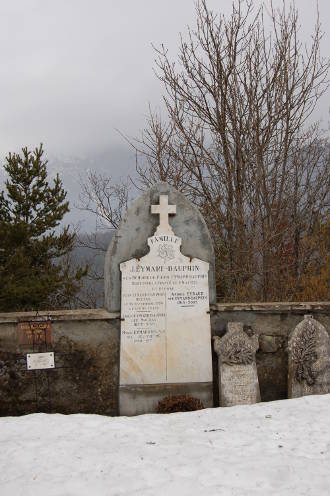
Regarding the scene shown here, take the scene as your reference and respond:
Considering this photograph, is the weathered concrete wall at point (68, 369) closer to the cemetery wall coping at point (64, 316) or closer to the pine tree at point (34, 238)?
the cemetery wall coping at point (64, 316)

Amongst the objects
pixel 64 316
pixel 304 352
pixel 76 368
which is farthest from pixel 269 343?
pixel 64 316

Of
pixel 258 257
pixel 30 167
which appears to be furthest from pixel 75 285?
pixel 258 257

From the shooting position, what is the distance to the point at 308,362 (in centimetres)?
438

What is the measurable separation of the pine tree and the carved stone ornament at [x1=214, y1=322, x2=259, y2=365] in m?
10.1

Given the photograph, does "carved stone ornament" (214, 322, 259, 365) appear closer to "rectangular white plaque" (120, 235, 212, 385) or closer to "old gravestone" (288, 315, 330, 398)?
"rectangular white plaque" (120, 235, 212, 385)

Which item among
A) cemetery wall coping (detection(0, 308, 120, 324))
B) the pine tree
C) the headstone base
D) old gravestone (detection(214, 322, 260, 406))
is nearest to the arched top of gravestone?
cemetery wall coping (detection(0, 308, 120, 324))

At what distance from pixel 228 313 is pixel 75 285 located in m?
10.7

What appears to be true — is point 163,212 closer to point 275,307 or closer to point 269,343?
point 275,307

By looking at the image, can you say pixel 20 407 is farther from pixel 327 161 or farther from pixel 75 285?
pixel 75 285

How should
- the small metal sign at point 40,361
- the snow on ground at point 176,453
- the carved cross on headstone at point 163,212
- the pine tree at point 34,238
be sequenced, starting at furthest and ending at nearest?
the pine tree at point 34,238, the carved cross on headstone at point 163,212, the small metal sign at point 40,361, the snow on ground at point 176,453

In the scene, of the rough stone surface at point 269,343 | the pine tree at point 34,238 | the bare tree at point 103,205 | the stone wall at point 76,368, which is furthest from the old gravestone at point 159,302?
the pine tree at point 34,238

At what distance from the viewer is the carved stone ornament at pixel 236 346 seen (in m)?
4.36

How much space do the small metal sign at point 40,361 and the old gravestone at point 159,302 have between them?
0.65m

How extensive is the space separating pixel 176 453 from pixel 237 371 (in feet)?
4.36
